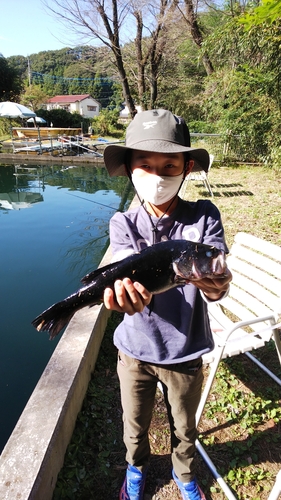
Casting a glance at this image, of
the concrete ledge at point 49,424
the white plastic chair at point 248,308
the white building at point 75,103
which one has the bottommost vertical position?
the concrete ledge at point 49,424

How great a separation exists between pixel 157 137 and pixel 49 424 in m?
1.86

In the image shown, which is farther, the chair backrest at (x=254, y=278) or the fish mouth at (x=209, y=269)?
the chair backrest at (x=254, y=278)

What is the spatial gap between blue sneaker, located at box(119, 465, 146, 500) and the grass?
0.40 ft

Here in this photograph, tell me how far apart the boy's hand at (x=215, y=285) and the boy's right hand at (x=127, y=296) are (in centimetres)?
25

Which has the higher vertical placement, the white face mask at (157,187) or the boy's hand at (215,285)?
the white face mask at (157,187)

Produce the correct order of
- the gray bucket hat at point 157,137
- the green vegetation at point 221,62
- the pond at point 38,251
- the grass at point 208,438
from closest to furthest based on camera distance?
the gray bucket hat at point 157,137
the grass at point 208,438
the pond at point 38,251
the green vegetation at point 221,62

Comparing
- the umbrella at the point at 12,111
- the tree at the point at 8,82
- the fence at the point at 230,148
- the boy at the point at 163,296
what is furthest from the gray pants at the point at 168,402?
the tree at the point at 8,82

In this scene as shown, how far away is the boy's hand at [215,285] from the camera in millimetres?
1362

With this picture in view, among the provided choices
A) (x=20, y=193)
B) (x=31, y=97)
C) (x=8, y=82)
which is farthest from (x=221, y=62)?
(x=31, y=97)

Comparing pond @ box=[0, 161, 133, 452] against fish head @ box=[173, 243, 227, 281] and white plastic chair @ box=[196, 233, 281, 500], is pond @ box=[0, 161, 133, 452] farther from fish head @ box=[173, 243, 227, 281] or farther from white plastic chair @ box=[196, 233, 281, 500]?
fish head @ box=[173, 243, 227, 281]

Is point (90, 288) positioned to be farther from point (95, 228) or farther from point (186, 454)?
point (95, 228)

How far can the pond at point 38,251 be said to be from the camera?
3.78m

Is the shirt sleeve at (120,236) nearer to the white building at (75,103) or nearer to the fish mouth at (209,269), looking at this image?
the fish mouth at (209,269)

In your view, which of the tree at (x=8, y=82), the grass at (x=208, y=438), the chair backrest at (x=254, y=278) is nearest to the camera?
the grass at (x=208, y=438)
